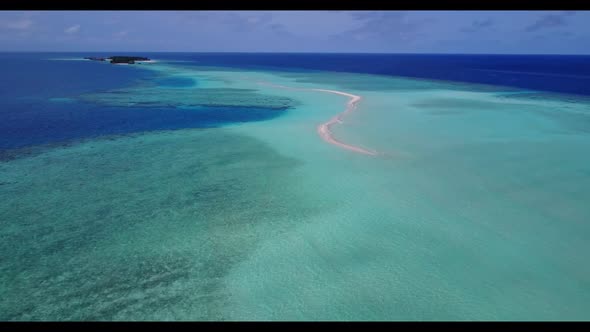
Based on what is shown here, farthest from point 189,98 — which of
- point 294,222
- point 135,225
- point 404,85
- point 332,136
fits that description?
point 404,85

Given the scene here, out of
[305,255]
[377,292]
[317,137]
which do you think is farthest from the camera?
[317,137]

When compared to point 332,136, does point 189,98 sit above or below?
above

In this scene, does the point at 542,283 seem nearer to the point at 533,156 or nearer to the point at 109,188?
the point at 533,156

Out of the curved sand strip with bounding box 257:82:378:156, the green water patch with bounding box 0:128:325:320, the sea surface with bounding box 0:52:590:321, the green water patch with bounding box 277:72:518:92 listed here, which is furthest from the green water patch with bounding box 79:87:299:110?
the green water patch with bounding box 0:128:325:320

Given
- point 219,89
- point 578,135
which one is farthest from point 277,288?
point 219,89

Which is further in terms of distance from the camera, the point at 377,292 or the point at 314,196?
the point at 314,196

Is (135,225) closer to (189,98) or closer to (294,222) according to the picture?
(294,222)

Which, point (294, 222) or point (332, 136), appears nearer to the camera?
point (294, 222)

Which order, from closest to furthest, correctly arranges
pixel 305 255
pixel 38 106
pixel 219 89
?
pixel 305 255 < pixel 38 106 < pixel 219 89
